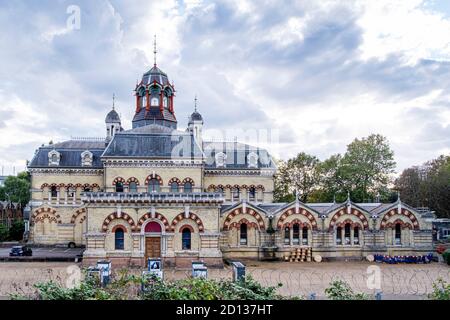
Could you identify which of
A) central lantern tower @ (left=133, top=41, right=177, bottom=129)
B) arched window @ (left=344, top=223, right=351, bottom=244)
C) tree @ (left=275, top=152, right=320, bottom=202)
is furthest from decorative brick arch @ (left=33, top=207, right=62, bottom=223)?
tree @ (left=275, top=152, right=320, bottom=202)

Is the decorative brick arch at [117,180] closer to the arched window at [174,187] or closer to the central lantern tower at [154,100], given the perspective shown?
the arched window at [174,187]

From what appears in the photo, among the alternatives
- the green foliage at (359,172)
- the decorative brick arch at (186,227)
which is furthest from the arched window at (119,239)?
the green foliage at (359,172)

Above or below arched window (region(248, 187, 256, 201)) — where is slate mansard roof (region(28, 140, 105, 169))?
above

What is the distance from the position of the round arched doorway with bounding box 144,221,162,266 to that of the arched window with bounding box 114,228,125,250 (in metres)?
1.76

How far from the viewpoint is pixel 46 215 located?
48.6 m

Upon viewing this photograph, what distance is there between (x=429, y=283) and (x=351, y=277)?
4.59 metres

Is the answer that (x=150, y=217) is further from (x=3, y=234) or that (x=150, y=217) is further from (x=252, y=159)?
(x=3, y=234)

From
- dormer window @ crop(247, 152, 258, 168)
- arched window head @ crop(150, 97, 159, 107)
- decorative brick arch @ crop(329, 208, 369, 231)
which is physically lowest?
decorative brick arch @ crop(329, 208, 369, 231)

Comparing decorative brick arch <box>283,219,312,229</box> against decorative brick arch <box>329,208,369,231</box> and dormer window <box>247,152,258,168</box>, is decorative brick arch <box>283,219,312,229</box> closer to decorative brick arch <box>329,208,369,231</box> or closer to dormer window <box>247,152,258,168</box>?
decorative brick arch <box>329,208,369,231</box>

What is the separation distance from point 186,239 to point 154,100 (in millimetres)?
21890

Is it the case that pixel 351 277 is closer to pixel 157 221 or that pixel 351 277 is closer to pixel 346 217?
pixel 346 217

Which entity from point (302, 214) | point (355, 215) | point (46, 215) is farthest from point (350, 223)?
point (46, 215)

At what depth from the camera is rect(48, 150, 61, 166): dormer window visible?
4880 cm

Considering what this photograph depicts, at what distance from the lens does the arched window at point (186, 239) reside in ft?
115
